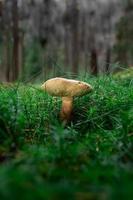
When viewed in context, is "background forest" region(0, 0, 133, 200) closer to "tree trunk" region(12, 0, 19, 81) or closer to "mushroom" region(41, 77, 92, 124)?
"mushroom" region(41, 77, 92, 124)

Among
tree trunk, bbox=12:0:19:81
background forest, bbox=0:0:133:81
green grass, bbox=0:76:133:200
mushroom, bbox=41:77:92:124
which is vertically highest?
background forest, bbox=0:0:133:81

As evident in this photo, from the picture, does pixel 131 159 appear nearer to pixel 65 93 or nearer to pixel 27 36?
pixel 65 93

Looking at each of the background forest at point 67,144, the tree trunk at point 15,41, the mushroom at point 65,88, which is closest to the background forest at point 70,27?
the tree trunk at point 15,41

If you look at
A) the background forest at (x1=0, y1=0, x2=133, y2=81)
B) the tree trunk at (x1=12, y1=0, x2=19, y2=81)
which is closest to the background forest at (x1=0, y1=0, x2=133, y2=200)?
the tree trunk at (x1=12, y1=0, x2=19, y2=81)

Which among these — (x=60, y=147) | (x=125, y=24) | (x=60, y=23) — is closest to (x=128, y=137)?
(x=60, y=147)

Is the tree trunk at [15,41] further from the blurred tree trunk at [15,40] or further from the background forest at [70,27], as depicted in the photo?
the background forest at [70,27]

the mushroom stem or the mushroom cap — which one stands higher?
the mushroom cap

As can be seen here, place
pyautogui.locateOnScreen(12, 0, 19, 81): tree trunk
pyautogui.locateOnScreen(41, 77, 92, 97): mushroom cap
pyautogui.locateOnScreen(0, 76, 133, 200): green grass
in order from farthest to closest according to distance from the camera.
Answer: pyautogui.locateOnScreen(12, 0, 19, 81): tree trunk → pyautogui.locateOnScreen(41, 77, 92, 97): mushroom cap → pyautogui.locateOnScreen(0, 76, 133, 200): green grass
